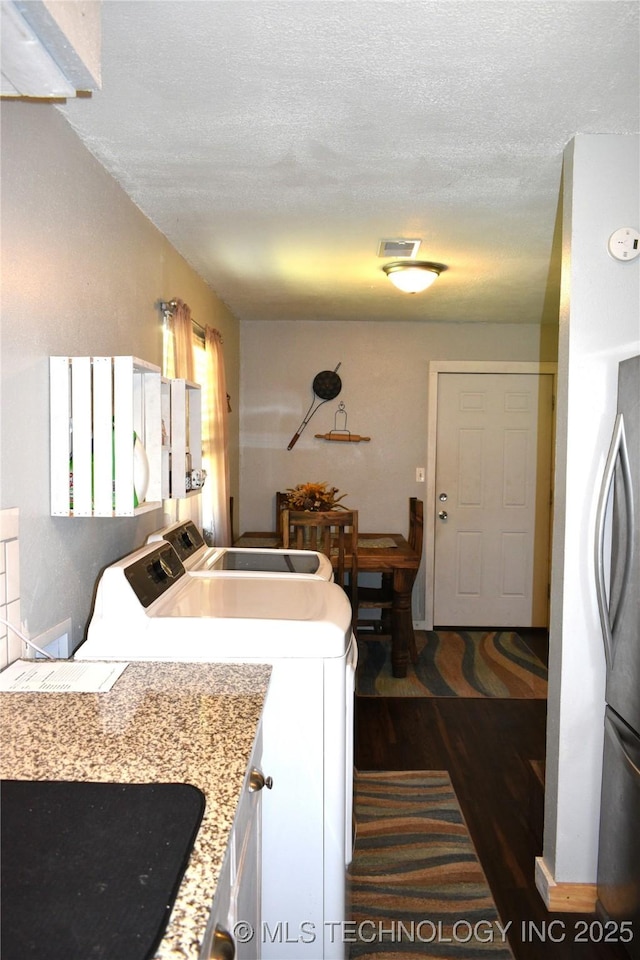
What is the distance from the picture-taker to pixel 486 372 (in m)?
5.22


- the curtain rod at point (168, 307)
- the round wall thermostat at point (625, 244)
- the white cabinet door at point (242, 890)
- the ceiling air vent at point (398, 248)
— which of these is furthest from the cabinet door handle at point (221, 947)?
the ceiling air vent at point (398, 248)

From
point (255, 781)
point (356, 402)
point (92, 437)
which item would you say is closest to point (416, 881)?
point (255, 781)

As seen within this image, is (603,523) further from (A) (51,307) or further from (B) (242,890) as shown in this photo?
(A) (51,307)

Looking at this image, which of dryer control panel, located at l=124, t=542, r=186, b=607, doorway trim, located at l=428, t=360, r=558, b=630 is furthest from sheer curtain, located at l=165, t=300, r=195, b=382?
Answer: doorway trim, located at l=428, t=360, r=558, b=630

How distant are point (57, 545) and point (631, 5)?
1.77 meters

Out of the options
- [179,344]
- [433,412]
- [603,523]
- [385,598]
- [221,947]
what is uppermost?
[179,344]

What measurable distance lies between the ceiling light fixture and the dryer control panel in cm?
180

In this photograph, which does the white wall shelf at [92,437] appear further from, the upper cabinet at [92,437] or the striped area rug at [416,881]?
the striped area rug at [416,881]

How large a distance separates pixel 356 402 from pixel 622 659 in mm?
3472

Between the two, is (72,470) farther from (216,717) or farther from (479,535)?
(479,535)

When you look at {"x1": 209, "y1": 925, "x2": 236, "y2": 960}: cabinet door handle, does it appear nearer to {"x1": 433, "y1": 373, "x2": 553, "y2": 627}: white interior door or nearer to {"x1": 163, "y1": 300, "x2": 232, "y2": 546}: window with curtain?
{"x1": 163, "y1": 300, "x2": 232, "y2": 546}: window with curtain

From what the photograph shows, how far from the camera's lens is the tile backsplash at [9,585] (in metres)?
1.60

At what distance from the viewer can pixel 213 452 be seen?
12.2 feet

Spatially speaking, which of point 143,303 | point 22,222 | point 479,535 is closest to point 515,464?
point 479,535
